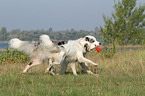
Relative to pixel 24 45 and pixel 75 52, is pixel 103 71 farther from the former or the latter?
pixel 24 45

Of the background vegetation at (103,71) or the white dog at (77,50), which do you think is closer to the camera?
the background vegetation at (103,71)

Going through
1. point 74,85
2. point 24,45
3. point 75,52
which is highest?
point 24,45

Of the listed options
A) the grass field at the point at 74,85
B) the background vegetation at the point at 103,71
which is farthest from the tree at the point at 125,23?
the grass field at the point at 74,85

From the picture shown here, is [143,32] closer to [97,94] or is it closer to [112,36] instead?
[112,36]

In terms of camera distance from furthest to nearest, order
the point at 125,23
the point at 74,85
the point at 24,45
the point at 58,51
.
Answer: the point at 125,23 → the point at 24,45 → the point at 58,51 → the point at 74,85

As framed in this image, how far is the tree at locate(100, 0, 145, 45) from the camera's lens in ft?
85.7

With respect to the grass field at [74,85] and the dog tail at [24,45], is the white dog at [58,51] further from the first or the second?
the grass field at [74,85]

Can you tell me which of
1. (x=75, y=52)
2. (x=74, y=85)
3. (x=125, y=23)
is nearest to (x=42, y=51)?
(x=75, y=52)

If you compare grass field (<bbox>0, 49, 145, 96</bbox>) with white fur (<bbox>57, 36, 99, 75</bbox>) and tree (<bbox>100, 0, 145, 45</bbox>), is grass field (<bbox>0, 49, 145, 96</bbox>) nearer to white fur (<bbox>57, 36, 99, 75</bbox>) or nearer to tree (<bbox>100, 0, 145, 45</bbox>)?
white fur (<bbox>57, 36, 99, 75</bbox>)

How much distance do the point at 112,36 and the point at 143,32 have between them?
4766mm

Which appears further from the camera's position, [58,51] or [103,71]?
[103,71]

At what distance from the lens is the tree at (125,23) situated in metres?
26.1

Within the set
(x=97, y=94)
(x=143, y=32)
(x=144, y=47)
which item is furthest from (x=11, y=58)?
(x=143, y=32)

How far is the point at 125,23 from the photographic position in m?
26.7
